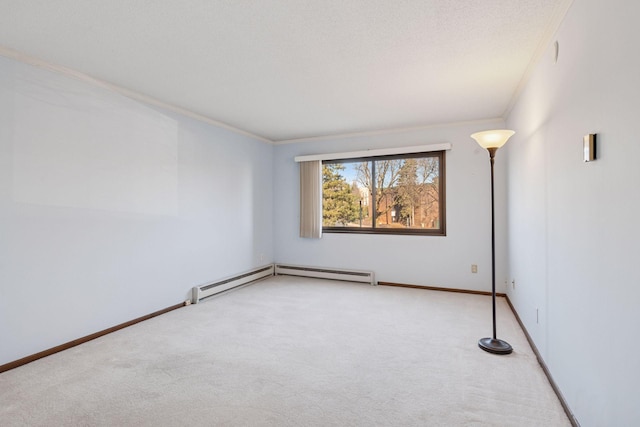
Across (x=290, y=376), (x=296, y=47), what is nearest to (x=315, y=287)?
(x=290, y=376)

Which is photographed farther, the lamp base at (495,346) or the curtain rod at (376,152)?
the curtain rod at (376,152)

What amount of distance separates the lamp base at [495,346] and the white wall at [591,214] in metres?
0.23

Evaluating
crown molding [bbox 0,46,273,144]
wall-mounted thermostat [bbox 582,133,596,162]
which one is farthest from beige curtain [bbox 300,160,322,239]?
wall-mounted thermostat [bbox 582,133,596,162]

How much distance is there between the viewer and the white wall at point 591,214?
1201 mm

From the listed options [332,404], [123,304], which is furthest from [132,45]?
[332,404]

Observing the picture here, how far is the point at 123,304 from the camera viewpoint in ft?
10.4

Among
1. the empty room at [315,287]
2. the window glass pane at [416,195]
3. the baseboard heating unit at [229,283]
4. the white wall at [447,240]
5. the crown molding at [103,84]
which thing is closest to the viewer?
the empty room at [315,287]

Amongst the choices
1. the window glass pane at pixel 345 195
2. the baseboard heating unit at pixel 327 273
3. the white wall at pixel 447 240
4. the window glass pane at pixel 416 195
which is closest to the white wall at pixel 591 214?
the white wall at pixel 447 240

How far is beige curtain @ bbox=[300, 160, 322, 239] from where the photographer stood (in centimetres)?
525

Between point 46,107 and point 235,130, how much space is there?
234 centimetres

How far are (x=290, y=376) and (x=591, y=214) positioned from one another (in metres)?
2.00

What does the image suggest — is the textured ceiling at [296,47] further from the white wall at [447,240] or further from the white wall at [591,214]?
the white wall at [447,240]

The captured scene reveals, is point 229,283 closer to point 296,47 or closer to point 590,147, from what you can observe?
point 296,47

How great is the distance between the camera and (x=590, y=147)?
58.7 inches
